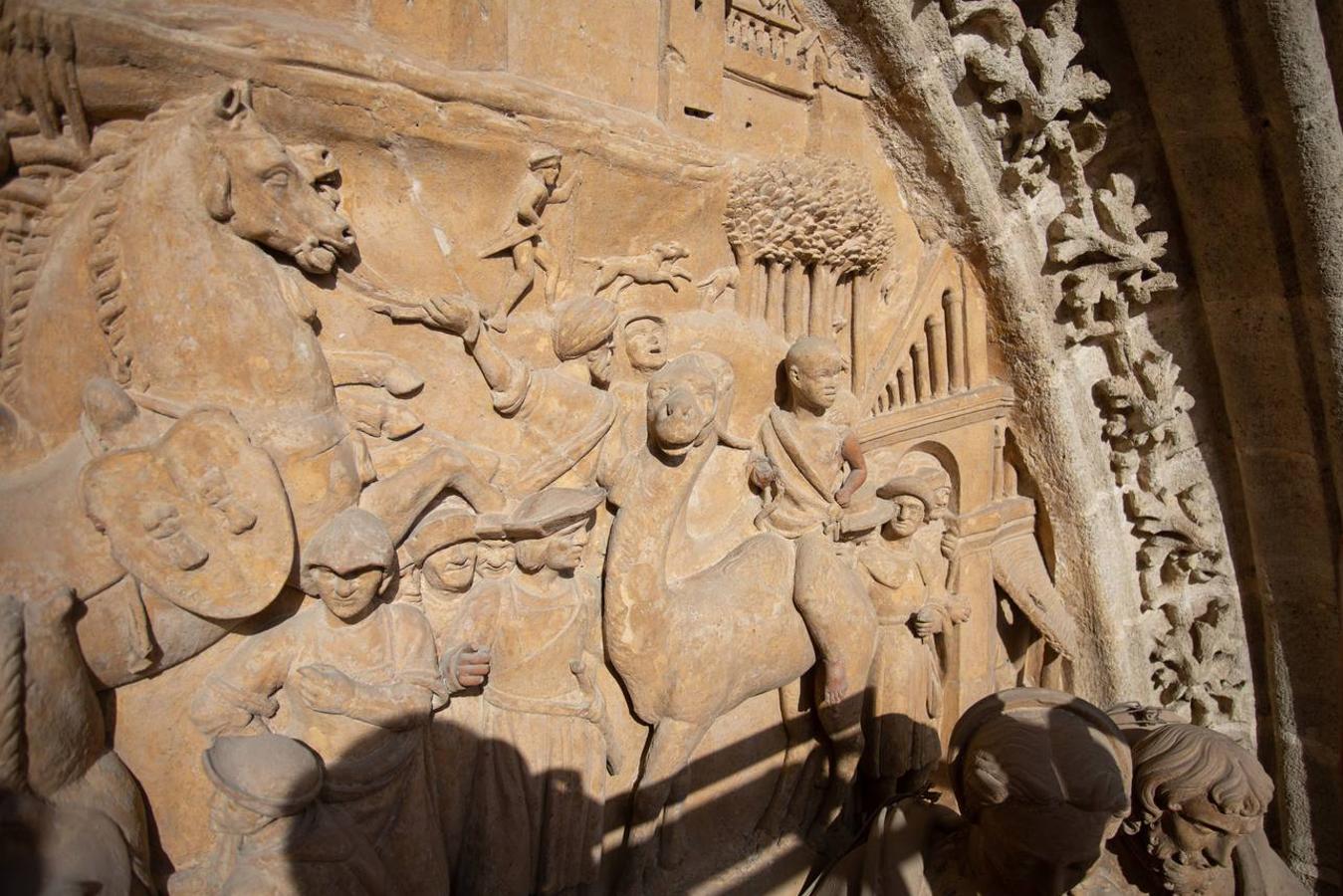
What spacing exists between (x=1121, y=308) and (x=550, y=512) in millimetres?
2744

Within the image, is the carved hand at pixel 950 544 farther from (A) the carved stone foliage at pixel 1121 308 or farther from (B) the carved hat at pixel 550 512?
(B) the carved hat at pixel 550 512

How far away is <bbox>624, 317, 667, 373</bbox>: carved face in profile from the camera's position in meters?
3.21

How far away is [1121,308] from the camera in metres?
3.89

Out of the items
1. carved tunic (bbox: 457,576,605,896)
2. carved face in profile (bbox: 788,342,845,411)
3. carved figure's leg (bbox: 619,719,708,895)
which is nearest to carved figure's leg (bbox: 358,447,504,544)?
carved tunic (bbox: 457,576,605,896)

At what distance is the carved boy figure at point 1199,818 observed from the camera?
8.97 feet

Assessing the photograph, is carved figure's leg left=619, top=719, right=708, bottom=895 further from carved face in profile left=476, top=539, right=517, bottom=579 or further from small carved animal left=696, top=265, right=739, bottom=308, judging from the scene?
small carved animal left=696, top=265, right=739, bottom=308

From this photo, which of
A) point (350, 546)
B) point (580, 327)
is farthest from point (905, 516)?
point (350, 546)

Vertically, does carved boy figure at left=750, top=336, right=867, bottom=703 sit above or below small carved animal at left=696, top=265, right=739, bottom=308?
below

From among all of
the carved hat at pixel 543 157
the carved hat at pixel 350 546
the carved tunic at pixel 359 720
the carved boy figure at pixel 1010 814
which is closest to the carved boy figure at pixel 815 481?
the carved boy figure at pixel 1010 814

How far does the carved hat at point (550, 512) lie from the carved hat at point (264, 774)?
88cm

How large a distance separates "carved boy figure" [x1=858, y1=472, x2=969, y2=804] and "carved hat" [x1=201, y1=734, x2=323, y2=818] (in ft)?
7.41

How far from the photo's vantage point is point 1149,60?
3629mm

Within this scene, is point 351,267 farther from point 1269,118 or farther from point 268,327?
point 1269,118

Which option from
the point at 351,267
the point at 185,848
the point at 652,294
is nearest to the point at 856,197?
the point at 652,294
